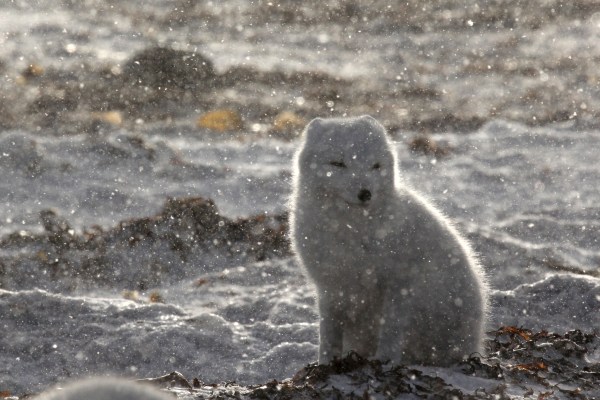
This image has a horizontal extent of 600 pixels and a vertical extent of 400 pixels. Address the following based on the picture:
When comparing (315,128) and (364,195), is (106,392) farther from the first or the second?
(315,128)

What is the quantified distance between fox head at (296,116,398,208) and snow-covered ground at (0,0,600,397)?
3.62ft

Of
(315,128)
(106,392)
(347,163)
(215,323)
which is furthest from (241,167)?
(106,392)

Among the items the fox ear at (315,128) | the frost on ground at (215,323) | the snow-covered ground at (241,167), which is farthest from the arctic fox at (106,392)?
the fox ear at (315,128)

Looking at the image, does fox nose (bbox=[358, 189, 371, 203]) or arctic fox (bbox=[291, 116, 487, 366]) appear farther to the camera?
arctic fox (bbox=[291, 116, 487, 366])

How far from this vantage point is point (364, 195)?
4.47m

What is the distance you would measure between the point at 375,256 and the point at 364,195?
0.37 metres

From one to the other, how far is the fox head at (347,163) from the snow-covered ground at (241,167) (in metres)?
1.10

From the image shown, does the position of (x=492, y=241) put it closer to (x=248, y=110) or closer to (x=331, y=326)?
(x=331, y=326)

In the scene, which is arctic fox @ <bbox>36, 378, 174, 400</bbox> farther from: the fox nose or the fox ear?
the fox ear

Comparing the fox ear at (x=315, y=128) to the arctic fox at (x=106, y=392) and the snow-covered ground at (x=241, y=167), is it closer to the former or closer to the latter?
the snow-covered ground at (x=241, y=167)

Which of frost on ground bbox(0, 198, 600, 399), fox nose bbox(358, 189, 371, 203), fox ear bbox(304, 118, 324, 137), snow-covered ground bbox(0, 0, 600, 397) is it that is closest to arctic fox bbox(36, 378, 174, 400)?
frost on ground bbox(0, 198, 600, 399)

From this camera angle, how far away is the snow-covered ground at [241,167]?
690 cm

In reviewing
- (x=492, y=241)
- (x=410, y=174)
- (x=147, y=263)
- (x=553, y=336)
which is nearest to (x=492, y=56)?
(x=410, y=174)

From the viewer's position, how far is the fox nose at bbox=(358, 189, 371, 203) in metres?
4.47
